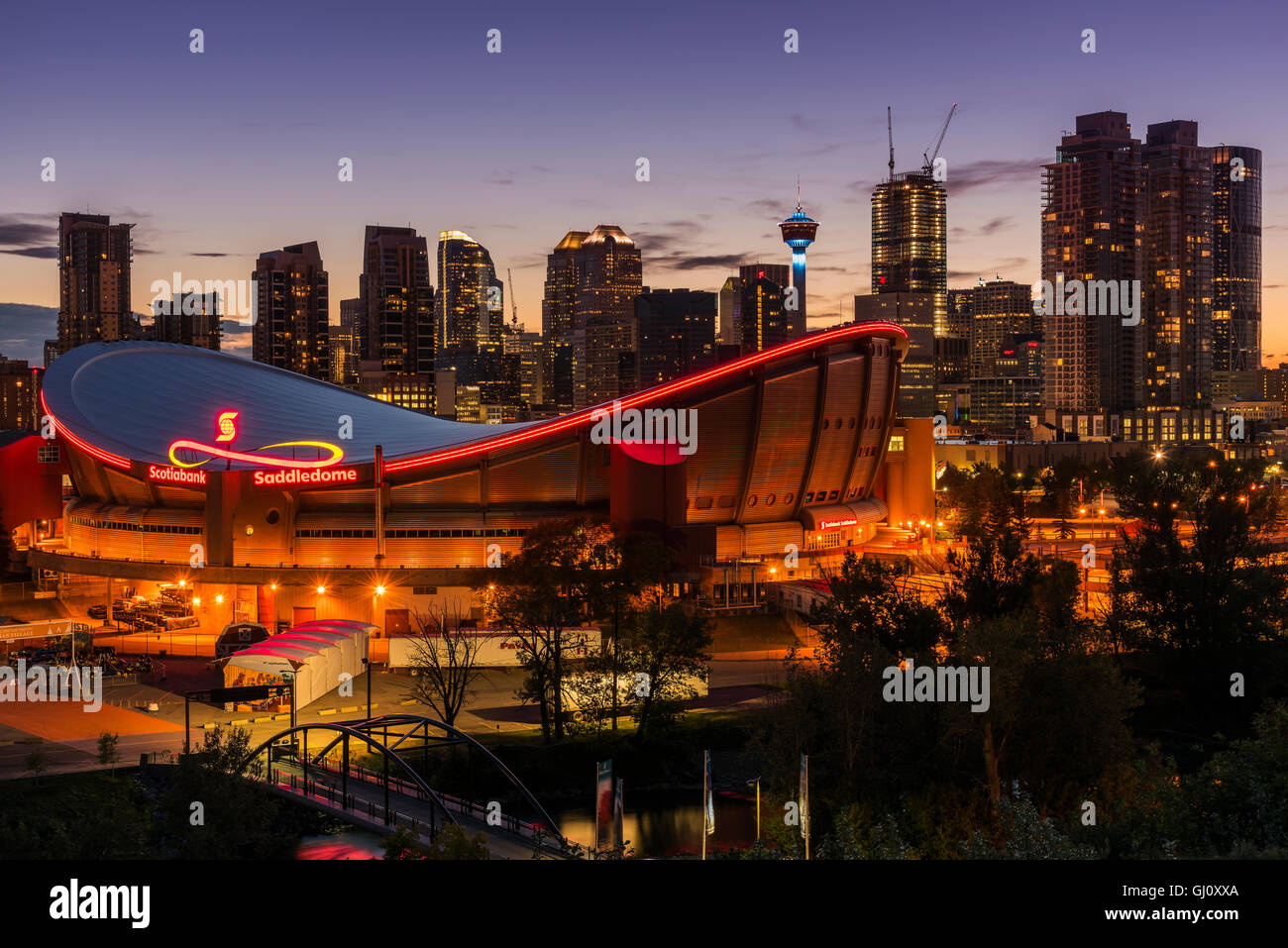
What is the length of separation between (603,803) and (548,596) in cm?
2276

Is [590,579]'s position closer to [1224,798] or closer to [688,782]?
[688,782]

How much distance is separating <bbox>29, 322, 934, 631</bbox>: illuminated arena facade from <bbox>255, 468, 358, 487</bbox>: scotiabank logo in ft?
0.35

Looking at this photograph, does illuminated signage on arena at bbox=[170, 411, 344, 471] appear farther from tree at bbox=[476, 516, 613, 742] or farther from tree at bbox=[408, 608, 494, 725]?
tree at bbox=[408, 608, 494, 725]

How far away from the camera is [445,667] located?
54281mm

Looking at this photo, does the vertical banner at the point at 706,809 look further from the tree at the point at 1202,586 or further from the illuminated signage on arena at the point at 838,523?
the illuminated signage on arena at the point at 838,523

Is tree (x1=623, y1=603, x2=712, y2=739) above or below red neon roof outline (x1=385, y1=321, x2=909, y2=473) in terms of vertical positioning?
below

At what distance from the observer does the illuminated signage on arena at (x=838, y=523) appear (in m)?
80.7

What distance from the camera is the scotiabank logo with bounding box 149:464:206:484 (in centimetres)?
6962

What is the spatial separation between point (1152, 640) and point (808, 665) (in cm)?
1562

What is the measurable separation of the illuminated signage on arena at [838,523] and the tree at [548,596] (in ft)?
58.0

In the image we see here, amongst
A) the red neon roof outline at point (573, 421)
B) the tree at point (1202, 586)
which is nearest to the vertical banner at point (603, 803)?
the tree at point (1202, 586)

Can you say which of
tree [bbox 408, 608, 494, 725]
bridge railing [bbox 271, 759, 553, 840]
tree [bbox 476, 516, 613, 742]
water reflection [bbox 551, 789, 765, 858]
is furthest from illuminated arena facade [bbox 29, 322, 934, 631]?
water reflection [bbox 551, 789, 765, 858]

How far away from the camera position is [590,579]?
200 feet
